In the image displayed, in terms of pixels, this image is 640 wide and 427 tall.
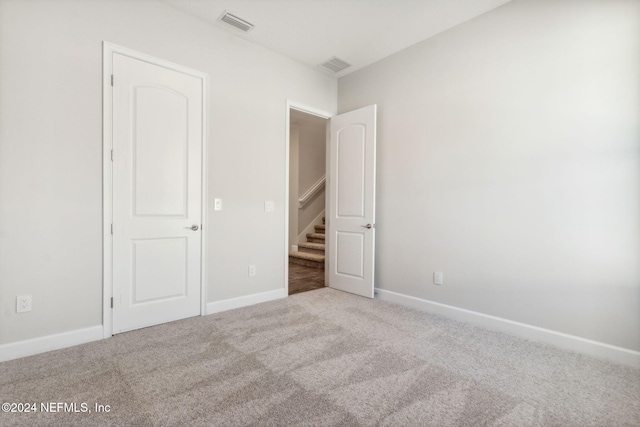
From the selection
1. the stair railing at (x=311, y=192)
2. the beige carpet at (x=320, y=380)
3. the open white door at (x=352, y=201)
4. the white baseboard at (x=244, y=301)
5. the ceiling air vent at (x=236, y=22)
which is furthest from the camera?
the stair railing at (x=311, y=192)

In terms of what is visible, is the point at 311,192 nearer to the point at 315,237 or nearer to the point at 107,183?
the point at 315,237

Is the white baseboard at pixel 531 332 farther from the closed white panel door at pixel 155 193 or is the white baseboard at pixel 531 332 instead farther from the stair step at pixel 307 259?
the closed white panel door at pixel 155 193

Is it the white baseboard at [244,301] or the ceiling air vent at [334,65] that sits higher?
the ceiling air vent at [334,65]

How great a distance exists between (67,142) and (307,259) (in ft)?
12.8

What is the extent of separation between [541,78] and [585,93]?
0.33 metres

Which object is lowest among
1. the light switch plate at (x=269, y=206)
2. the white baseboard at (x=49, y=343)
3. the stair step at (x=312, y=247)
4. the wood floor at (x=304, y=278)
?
the wood floor at (x=304, y=278)

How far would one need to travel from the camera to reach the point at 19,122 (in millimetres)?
2094

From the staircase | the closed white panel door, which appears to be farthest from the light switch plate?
the staircase

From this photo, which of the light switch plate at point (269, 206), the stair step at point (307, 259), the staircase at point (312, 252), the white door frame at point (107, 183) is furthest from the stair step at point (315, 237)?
the white door frame at point (107, 183)

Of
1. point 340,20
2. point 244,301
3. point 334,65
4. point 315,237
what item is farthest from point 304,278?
point 340,20

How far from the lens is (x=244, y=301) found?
10.8ft

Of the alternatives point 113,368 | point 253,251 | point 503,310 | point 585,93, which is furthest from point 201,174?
point 585,93

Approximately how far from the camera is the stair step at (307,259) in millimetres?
5355

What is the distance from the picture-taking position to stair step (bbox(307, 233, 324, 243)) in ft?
20.4
